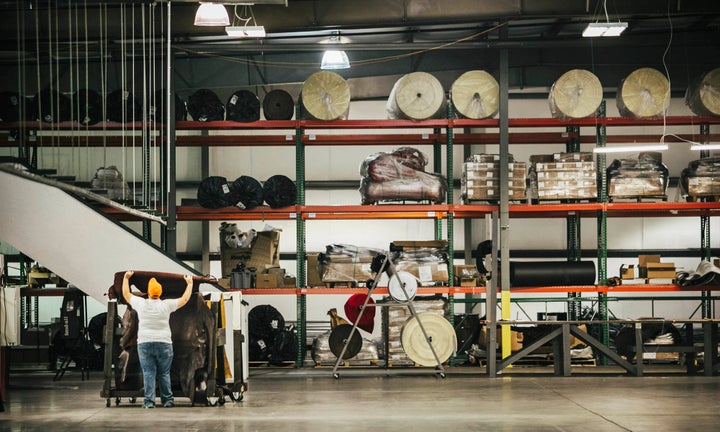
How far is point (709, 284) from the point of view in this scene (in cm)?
1430

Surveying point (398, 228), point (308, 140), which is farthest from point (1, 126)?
point (398, 228)

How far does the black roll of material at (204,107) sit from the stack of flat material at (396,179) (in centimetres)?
270

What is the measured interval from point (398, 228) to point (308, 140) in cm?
609

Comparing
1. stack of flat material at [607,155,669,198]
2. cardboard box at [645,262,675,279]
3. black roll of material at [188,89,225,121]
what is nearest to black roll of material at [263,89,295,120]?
black roll of material at [188,89,225,121]

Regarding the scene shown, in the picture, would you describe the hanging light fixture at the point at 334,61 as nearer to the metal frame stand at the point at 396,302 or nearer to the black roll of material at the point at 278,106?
the black roll of material at the point at 278,106

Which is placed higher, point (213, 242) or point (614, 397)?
point (213, 242)

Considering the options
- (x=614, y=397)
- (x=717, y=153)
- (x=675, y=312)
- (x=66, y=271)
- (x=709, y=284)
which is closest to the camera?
(x=614, y=397)

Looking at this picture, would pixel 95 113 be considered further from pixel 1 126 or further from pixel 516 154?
pixel 516 154

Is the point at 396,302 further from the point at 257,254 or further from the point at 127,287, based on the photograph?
the point at 127,287

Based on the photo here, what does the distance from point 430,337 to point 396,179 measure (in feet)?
9.32

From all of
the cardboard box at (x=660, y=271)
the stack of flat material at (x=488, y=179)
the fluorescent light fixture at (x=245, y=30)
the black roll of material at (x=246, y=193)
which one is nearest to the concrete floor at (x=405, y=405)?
the cardboard box at (x=660, y=271)

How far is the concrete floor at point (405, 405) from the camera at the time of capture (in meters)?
8.62

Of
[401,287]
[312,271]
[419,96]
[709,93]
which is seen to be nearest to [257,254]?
[312,271]

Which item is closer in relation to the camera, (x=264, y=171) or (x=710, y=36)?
(x=710, y=36)
